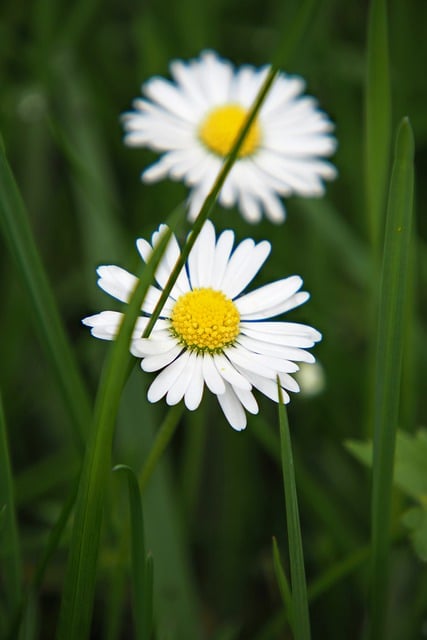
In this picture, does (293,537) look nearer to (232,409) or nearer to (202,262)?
(232,409)

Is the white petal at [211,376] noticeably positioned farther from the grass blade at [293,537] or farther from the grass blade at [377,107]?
the grass blade at [377,107]

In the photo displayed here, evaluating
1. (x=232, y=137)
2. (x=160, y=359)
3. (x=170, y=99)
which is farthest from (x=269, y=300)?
(x=170, y=99)

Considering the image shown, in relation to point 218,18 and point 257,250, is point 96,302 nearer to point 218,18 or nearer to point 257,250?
point 257,250

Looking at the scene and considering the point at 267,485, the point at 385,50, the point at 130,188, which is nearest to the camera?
the point at 385,50

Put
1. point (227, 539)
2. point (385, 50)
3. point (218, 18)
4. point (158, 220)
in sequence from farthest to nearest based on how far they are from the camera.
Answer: point (218, 18) → point (158, 220) → point (227, 539) → point (385, 50)

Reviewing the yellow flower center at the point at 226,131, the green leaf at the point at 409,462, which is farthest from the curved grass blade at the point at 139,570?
the yellow flower center at the point at 226,131

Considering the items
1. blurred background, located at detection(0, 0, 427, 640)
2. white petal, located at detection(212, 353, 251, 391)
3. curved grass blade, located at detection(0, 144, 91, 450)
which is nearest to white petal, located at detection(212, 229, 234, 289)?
white petal, located at detection(212, 353, 251, 391)

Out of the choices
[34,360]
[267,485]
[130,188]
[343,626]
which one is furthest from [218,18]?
[343,626]
